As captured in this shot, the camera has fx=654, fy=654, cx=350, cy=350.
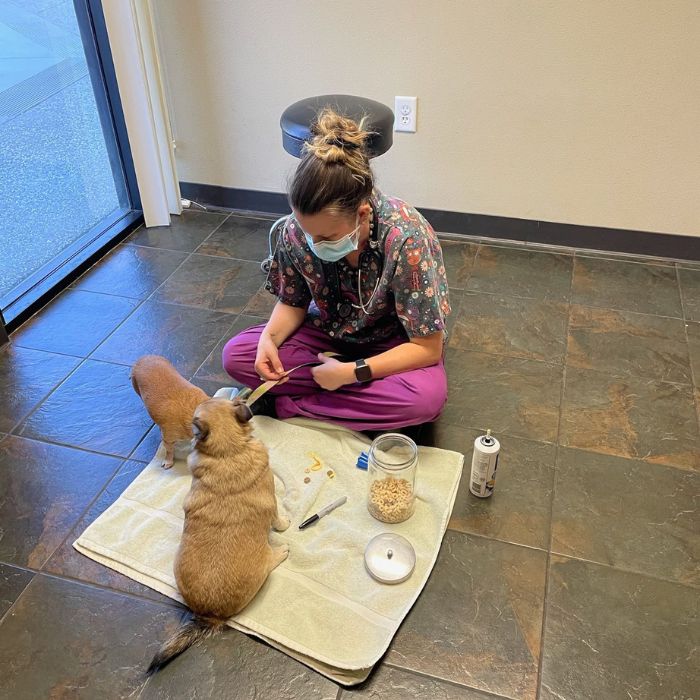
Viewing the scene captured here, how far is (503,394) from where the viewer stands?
186 cm

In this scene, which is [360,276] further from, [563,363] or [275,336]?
[563,363]

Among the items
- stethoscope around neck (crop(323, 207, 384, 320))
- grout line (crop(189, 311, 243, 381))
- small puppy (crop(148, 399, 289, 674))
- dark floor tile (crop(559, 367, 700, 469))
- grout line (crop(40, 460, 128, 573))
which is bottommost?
dark floor tile (crop(559, 367, 700, 469))

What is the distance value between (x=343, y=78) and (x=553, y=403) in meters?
1.41

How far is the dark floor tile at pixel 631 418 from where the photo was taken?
1.68 m

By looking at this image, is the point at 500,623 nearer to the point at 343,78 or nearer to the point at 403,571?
the point at 403,571

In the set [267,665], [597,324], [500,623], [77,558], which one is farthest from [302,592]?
[597,324]

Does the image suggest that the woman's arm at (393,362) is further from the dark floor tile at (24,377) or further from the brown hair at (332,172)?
the dark floor tile at (24,377)

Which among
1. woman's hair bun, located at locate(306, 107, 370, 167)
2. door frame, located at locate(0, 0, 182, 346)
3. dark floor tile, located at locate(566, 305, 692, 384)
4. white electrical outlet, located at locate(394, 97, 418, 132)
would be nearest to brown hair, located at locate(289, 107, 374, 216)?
woman's hair bun, located at locate(306, 107, 370, 167)

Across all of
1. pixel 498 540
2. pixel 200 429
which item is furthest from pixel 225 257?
pixel 498 540

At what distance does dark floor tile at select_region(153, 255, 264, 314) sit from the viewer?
226 centimetres

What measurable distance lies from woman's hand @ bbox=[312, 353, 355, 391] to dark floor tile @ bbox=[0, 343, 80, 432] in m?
0.83

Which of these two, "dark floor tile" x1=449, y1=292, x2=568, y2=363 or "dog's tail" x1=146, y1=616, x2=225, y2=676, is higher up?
"dog's tail" x1=146, y1=616, x2=225, y2=676

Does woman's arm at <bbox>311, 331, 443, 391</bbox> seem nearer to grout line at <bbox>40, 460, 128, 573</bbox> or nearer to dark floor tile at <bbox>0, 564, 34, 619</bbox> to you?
grout line at <bbox>40, 460, 128, 573</bbox>

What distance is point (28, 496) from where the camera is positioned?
158 centimetres
